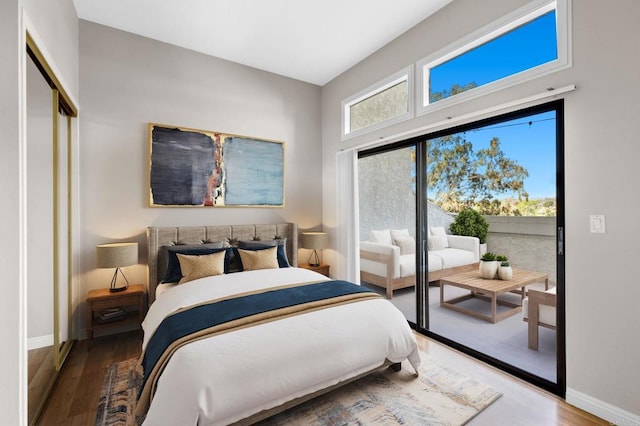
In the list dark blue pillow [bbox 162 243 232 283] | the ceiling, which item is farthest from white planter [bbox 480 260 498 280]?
dark blue pillow [bbox 162 243 232 283]

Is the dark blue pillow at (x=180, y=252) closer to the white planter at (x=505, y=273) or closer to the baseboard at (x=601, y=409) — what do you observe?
the white planter at (x=505, y=273)

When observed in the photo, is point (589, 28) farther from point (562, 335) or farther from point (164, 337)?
point (164, 337)

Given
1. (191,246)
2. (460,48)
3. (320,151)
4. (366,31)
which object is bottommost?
(191,246)

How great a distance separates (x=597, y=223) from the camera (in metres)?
1.93

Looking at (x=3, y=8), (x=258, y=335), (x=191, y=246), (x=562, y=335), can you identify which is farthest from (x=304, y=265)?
(x=3, y=8)

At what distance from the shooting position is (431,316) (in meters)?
3.19

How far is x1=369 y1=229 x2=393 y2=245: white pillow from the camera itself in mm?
3660

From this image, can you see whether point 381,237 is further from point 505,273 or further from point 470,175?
point 505,273

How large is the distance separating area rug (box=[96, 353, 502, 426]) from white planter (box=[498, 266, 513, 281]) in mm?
904

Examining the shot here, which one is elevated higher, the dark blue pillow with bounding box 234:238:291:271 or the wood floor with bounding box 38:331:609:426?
the dark blue pillow with bounding box 234:238:291:271

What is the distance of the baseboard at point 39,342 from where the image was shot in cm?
180

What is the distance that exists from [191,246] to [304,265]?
1647 mm

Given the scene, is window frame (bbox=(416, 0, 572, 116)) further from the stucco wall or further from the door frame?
the stucco wall

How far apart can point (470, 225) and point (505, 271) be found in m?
0.49
